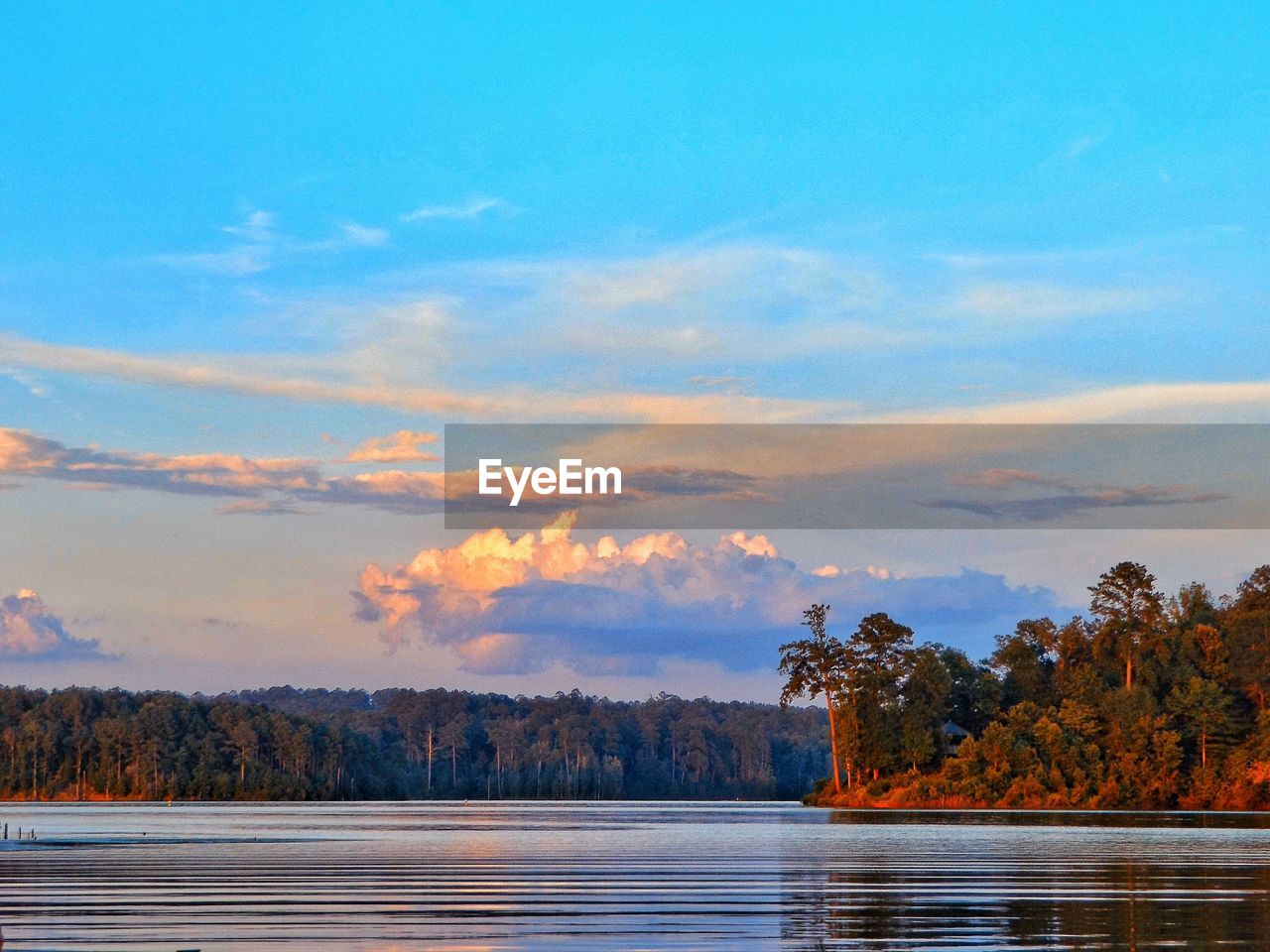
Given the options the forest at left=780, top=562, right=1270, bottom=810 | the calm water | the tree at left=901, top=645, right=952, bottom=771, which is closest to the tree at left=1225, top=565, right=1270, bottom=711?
the forest at left=780, top=562, right=1270, bottom=810

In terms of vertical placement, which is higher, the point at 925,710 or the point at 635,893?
the point at 925,710

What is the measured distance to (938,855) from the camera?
192 feet

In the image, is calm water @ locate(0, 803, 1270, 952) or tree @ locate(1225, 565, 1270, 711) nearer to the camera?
calm water @ locate(0, 803, 1270, 952)

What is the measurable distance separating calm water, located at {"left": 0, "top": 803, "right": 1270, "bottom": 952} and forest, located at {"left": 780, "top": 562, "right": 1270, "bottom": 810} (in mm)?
62690

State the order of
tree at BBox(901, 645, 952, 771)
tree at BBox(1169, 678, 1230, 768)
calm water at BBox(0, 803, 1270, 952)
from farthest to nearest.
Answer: tree at BBox(901, 645, 952, 771) < tree at BBox(1169, 678, 1230, 768) < calm water at BBox(0, 803, 1270, 952)

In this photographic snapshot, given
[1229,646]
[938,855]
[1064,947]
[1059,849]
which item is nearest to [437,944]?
[1064,947]

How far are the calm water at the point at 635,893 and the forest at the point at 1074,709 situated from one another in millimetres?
62690

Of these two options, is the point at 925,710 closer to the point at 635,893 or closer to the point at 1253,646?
the point at 1253,646

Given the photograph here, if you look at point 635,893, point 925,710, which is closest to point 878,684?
point 925,710

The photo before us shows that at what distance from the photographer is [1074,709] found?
138500 millimetres

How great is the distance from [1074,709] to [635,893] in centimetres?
10573

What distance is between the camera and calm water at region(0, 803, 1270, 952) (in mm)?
28938

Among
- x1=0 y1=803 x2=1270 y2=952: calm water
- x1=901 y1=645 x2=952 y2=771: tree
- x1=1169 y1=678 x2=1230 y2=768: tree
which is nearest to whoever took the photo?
x1=0 y1=803 x2=1270 y2=952: calm water

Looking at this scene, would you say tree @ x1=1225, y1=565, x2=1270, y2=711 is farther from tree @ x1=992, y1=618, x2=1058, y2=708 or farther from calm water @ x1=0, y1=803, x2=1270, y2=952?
calm water @ x1=0, y1=803, x2=1270, y2=952
